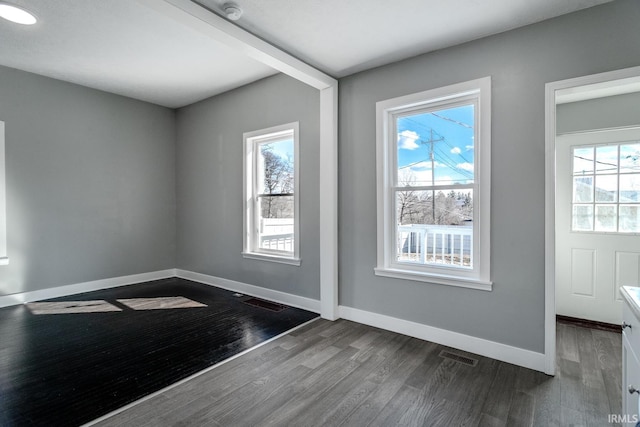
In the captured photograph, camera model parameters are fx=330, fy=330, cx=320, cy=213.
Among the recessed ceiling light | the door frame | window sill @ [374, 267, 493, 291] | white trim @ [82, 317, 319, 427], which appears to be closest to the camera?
white trim @ [82, 317, 319, 427]

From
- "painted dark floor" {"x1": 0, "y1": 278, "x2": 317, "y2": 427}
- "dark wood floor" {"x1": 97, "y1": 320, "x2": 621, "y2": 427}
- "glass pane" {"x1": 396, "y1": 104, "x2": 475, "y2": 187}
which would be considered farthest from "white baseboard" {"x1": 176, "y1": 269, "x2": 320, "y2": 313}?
"glass pane" {"x1": 396, "y1": 104, "x2": 475, "y2": 187}

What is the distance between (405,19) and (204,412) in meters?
3.11

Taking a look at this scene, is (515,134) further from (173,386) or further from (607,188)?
(173,386)

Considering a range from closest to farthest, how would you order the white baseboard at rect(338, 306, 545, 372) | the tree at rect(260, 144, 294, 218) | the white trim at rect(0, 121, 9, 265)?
the white baseboard at rect(338, 306, 545, 372)
the white trim at rect(0, 121, 9, 265)
the tree at rect(260, 144, 294, 218)

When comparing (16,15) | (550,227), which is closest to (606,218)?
(550,227)

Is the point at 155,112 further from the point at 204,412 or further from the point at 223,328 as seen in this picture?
the point at 204,412

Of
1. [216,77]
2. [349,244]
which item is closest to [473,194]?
[349,244]

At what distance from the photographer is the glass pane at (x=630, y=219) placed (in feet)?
10.8

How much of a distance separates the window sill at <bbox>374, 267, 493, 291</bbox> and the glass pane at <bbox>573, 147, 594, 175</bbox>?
1939mm

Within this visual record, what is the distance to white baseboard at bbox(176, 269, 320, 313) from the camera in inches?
157

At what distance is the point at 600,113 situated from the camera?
3.47 m

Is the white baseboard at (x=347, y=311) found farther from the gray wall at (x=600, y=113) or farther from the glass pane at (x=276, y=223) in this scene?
the gray wall at (x=600, y=113)

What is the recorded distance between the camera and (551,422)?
1949 millimetres

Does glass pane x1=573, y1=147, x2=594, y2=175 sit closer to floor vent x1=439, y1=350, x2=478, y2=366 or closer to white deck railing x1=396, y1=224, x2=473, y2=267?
white deck railing x1=396, y1=224, x2=473, y2=267
